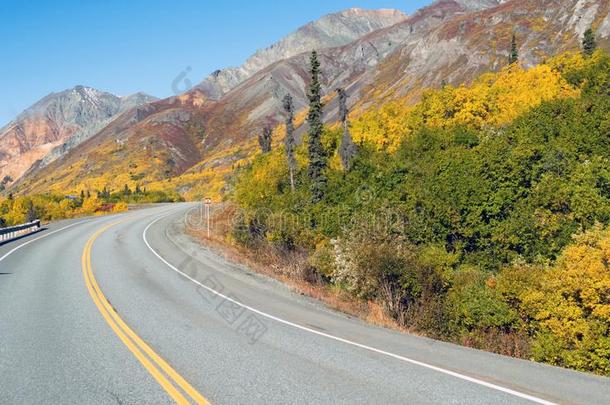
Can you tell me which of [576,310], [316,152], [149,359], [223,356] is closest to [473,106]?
[316,152]

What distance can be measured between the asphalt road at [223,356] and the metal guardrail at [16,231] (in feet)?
61.5

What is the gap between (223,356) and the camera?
8477 millimetres

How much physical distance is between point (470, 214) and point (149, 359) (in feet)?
94.6

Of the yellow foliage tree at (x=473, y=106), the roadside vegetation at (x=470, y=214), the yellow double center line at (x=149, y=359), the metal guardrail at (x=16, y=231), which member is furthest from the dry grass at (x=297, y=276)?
the yellow foliage tree at (x=473, y=106)

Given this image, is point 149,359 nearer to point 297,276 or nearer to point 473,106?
point 297,276

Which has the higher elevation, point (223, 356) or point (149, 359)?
point (149, 359)

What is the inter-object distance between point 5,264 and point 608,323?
23.5m

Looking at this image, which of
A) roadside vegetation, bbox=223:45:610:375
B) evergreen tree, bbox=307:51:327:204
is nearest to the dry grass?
A: roadside vegetation, bbox=223:45:610:375

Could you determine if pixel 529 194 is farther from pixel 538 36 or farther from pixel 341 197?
pixel 538 36

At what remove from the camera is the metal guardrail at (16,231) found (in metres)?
31.5

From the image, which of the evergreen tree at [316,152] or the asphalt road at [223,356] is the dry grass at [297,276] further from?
the evergreen tree at [316,152]

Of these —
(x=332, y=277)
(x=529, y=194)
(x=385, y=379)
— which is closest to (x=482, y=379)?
(x=385, y=379)

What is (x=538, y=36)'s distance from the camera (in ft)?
583

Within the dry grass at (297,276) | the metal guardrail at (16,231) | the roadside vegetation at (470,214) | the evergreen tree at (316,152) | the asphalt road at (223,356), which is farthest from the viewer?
the evergreen tree at (316,152)
